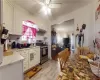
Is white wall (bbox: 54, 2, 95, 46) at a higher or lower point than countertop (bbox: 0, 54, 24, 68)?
higher

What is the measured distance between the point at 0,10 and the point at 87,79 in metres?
1.43

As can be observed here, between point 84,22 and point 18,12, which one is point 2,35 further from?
point 84,22

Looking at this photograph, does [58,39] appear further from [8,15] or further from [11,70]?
[11,70]

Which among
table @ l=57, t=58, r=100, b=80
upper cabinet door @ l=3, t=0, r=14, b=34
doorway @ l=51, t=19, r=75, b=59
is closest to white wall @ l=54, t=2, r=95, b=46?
doorway @ l=51, t=19, r=75, b=59

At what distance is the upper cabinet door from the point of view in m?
2.40

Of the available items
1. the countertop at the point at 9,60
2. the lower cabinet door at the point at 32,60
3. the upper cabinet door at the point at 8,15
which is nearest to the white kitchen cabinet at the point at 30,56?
the lower cabinet door at the point at 32,60

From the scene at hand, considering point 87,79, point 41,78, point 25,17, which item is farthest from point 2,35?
point 25,17

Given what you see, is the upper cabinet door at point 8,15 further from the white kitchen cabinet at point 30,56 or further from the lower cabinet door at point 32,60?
the lower cabinet door at point 32,60

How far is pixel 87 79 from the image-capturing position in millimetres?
711

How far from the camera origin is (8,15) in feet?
8.36

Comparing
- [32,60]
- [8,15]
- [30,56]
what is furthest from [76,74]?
[32,60]

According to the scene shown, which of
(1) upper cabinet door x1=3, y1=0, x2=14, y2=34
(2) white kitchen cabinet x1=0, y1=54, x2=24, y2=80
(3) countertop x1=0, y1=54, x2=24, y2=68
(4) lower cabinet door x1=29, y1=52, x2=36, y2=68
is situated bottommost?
(4) lower cabinet door x1=29, y1=52, x2=36, y2=68

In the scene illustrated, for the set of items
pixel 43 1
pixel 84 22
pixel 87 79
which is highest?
pixel 43 1

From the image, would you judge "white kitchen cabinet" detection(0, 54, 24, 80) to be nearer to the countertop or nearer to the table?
the countertop
